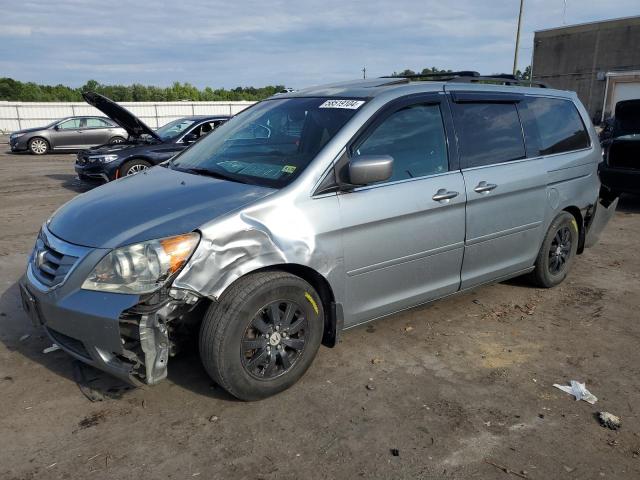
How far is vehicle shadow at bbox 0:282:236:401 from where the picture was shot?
3273 millimetres

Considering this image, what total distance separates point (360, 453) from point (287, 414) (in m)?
0.53

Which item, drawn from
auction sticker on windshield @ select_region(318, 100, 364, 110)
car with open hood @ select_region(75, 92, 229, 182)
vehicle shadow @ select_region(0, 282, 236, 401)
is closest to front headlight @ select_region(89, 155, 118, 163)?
car with open hood @ select_region(75, 92, 229, 182)

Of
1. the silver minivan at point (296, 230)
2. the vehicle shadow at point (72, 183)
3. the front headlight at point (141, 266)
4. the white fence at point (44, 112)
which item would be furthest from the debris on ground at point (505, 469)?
the white fence at point (44, 112)

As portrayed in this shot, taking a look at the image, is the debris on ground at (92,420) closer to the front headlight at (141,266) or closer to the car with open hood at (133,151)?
the front headlight at (141,266)

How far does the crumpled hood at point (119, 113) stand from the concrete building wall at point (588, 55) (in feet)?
101

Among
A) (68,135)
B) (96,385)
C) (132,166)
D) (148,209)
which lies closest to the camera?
(148,209)

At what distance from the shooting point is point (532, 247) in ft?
15.1

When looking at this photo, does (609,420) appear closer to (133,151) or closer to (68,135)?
(133,151)

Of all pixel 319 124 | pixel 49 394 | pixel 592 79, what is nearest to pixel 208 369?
pixel 49 394

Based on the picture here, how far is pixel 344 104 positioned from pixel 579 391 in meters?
2.39

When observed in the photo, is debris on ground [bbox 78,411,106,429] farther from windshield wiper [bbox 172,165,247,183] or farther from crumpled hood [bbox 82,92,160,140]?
crumpled hood [bbox 82,92,160,140]

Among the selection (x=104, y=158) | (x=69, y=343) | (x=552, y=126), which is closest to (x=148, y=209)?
(x=69, y=343)

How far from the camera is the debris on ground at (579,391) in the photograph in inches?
128

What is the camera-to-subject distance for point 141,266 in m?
2.77
